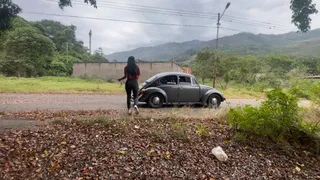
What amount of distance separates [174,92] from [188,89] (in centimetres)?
69

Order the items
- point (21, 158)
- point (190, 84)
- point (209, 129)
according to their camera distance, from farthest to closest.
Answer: point (190, 84) < point (209, 129) < point (21, 158)

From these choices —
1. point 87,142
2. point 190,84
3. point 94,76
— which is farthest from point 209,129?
point 94,76

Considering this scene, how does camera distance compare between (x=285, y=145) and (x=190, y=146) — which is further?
(x=285, y=145)

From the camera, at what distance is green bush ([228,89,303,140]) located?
4668 millimetres

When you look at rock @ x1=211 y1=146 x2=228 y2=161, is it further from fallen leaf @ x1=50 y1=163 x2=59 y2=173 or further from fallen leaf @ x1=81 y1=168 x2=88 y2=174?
fallen leaf @ x1=50 y1=163 x2=59 y2=173

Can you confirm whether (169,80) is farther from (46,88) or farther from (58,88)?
(46,88)

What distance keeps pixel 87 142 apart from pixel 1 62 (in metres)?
32.7

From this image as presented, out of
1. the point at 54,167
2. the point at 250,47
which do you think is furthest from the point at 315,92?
the point at 250,47

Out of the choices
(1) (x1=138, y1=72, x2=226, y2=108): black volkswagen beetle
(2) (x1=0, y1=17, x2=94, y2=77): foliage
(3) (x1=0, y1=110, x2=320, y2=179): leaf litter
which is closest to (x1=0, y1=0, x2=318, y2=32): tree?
(3) (x1=0, y1=110, x2=320, y2=179): leaf litter

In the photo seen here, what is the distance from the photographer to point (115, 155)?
4.04 metres

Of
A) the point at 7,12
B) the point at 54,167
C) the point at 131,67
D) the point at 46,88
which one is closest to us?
the point at 54,167

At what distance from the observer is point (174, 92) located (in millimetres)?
10086

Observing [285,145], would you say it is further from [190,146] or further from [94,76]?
[94,76]

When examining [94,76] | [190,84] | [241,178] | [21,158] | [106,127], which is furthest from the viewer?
[94,76]
